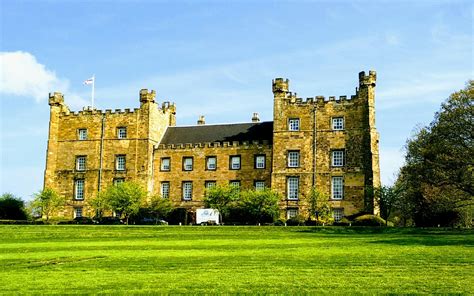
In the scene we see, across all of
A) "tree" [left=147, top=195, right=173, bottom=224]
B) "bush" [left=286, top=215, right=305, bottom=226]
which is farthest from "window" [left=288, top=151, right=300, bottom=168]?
"tree" [left=147, top=195, right=173, bottom=224]

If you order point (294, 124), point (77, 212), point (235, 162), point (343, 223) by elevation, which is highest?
point (294, 124)

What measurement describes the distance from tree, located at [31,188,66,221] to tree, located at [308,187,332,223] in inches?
990

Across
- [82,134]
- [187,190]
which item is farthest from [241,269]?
[82,134]

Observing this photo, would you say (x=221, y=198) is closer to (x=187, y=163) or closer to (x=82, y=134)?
(x=187, y=163)

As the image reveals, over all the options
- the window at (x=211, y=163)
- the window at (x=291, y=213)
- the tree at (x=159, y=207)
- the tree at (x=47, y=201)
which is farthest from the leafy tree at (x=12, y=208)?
the window at (x=291, y=213)

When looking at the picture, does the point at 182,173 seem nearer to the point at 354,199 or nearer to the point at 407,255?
the point at 354,199

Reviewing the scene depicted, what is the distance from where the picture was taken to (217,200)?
5331 cm

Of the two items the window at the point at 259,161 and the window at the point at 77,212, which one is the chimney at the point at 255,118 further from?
the window at the point at 77,212

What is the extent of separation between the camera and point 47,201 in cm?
5819

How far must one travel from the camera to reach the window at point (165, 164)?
198ft

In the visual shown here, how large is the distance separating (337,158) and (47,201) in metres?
28.2

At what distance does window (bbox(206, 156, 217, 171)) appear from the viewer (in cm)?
5900

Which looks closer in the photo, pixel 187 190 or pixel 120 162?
pixel 187 190

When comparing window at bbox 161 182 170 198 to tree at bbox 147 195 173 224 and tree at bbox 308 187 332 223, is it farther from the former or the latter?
tree at bbox 308 187 332 223
